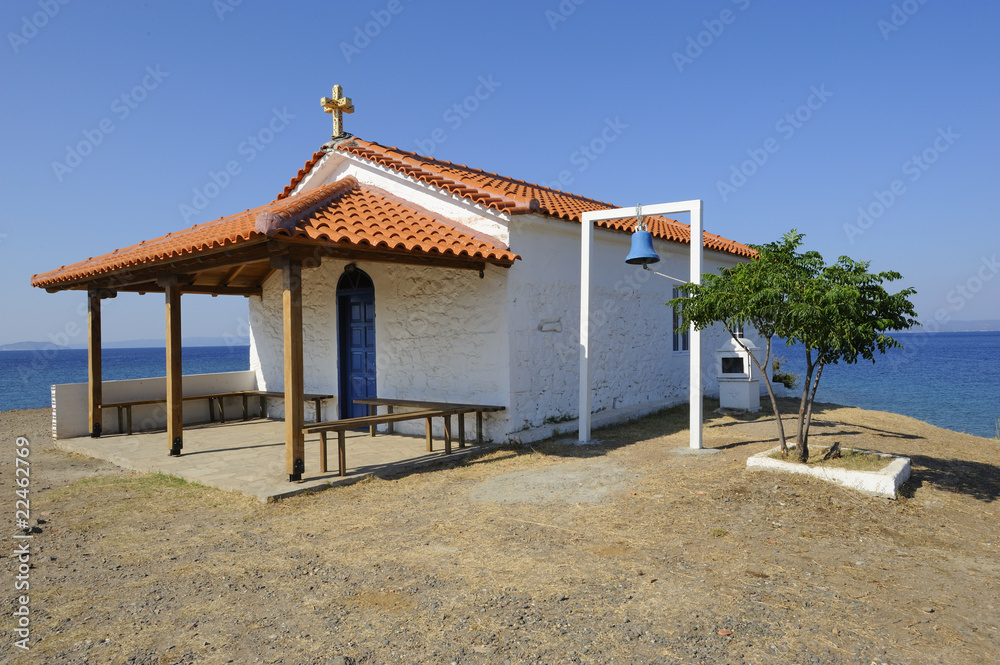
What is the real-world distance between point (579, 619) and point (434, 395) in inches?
235

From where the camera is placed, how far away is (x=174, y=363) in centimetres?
807

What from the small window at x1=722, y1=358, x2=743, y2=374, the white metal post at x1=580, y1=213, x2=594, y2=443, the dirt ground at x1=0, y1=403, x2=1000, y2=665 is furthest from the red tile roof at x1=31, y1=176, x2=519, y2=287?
the small window at x1=722, y1=358, x2=743, y2=374

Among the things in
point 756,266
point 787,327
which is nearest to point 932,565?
point 787,327

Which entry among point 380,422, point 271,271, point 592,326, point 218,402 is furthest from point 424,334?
point 218,402

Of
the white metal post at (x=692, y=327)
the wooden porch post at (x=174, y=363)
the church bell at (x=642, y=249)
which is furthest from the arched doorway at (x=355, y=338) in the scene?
the church bell at (x=642, y=249)

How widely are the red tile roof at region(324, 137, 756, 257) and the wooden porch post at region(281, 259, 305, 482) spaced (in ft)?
10.2

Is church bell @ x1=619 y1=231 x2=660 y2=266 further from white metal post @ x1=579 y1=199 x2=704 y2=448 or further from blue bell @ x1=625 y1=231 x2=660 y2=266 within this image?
white metal post @ x1=579 y1=199 x2=704 y2=448

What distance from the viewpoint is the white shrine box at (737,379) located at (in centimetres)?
1149

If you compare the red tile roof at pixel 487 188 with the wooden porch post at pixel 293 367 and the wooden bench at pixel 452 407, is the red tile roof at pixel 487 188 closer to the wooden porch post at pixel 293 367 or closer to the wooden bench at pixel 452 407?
the wooden bench at pixel 452 407

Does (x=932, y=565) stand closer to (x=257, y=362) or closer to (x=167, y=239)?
(x=167, y=239)

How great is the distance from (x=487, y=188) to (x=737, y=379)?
6096 millimetres

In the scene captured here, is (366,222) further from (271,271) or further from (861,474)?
(861,474)

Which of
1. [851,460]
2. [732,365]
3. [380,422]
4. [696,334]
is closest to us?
[851,460]

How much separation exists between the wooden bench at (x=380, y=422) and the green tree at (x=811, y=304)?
3429mm
